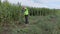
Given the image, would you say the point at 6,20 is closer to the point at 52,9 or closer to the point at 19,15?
the point at 19,15

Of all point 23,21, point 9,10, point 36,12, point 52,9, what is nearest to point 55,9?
point 52,9

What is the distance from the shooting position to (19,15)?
13086 millimetres

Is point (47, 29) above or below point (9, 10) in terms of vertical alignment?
below

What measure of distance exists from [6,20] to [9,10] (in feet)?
3.06

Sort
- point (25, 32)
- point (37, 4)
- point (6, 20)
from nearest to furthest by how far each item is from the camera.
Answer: point (25, 32), point (6, 20), point (37, 4)

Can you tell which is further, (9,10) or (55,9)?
(55,9)

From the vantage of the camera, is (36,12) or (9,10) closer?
(9,10)

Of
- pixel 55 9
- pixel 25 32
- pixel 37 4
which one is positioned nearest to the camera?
pixel 25 32

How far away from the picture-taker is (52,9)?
779 inches

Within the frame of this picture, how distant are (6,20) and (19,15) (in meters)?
1.89

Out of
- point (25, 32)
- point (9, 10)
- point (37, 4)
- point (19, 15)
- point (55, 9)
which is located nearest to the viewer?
point (25, 32)

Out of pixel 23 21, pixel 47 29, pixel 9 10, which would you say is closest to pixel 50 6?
pixel 23 21

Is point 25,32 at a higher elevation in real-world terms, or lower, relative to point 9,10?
lower

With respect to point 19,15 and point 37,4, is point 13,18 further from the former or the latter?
point 37,4
